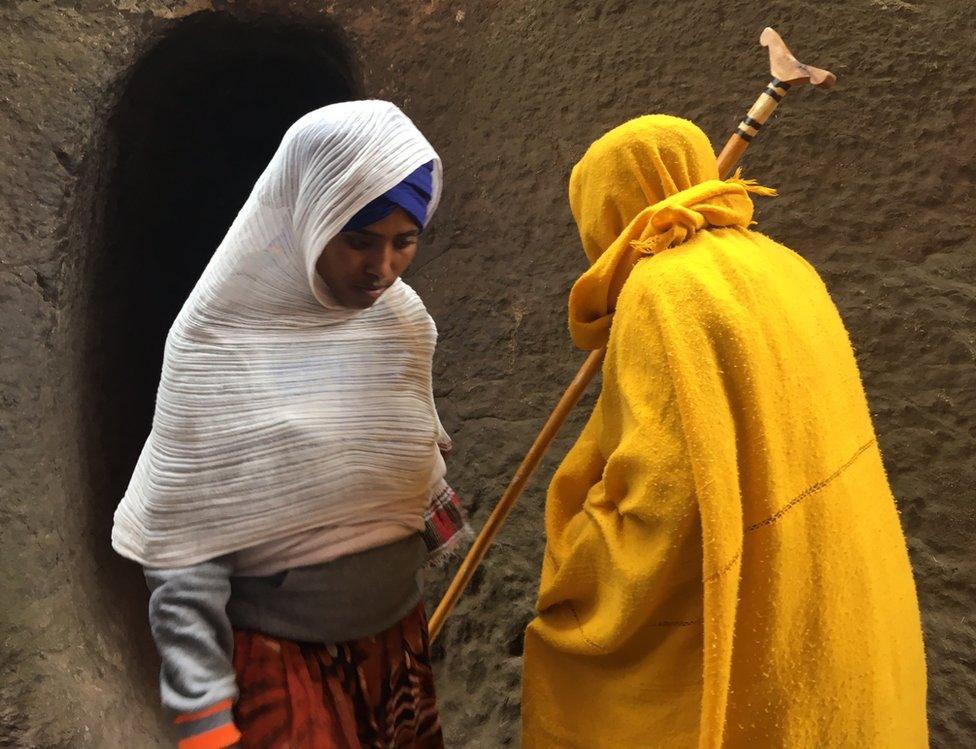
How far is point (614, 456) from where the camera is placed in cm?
101

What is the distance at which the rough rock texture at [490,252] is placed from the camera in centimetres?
166

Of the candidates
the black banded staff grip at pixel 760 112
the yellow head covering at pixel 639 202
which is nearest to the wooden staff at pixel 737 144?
the black banded staff grip at pixel 760 112

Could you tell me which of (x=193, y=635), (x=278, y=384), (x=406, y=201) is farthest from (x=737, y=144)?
(x=193, y=635)

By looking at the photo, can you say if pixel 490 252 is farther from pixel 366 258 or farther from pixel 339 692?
pixel 339 692

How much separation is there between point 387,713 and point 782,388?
2.36 feet

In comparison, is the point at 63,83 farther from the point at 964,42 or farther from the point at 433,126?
the point at 964,42

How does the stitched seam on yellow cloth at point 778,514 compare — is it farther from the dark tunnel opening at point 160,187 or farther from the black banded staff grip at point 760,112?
the dark tunnel opening at point 160,187

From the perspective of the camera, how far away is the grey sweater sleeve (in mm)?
950

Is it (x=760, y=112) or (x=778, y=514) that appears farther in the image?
(x=760, y=112)

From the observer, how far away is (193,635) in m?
0.97

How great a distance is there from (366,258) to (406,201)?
3.7 inches

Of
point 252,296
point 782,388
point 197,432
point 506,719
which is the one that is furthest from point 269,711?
point 506,719

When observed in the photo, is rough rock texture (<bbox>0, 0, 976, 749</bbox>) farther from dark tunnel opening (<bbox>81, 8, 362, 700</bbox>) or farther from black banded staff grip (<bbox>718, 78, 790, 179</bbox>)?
black banded staff grip (<bbox>718, 78, 790, 179</bbox>)

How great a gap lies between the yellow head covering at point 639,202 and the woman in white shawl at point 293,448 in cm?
24
